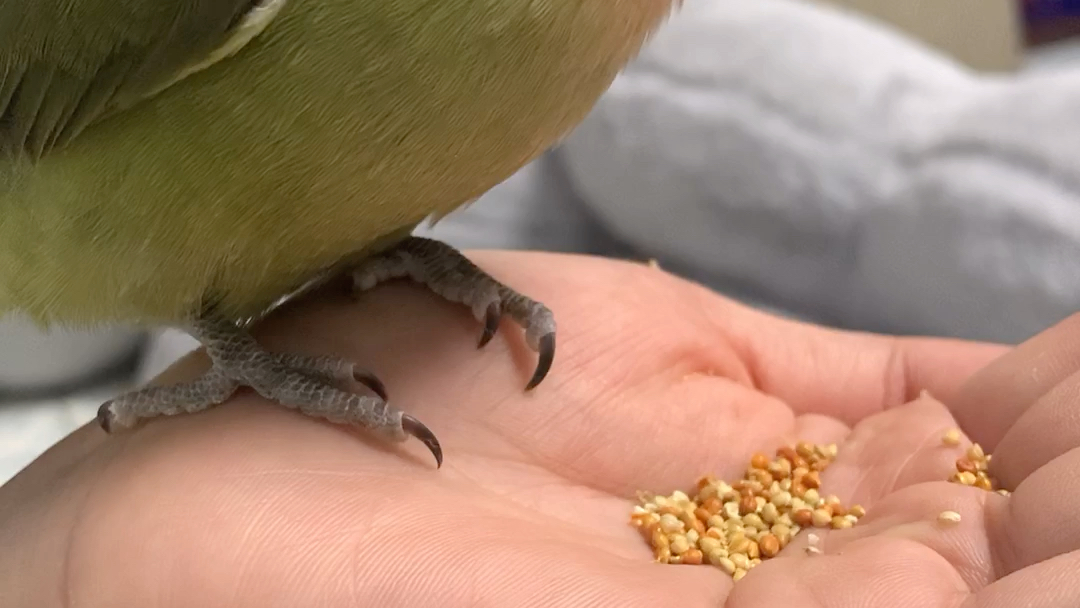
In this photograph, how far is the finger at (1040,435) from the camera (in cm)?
81

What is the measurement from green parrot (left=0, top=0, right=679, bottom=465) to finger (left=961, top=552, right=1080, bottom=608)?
420mm

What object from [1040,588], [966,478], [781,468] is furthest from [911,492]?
[1040,588]

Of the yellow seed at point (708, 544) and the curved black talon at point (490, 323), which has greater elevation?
the curved black talon at point (490, 323)

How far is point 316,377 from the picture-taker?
89cm

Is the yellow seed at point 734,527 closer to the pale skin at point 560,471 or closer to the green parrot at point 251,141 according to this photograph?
the pale skin at point 560,471

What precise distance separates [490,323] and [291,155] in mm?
292

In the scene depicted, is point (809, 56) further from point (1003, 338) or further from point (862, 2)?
point (862, 2)

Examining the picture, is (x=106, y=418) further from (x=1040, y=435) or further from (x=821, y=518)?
(x=1040, y=435)

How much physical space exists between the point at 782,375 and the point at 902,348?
0.46 feet

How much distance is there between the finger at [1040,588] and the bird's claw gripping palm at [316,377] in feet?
1.38

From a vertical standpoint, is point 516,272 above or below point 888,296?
above

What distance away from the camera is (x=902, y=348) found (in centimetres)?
118

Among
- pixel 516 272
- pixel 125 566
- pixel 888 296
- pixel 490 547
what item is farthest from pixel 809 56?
pixel 125 566

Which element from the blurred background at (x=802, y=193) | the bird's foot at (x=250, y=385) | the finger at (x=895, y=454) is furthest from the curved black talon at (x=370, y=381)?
the blurred background at (x=802, y=193)
